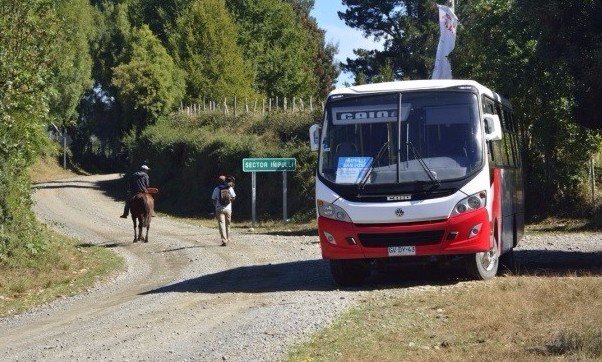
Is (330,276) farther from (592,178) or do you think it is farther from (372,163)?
(592,178)

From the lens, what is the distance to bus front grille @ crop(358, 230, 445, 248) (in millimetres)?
16391

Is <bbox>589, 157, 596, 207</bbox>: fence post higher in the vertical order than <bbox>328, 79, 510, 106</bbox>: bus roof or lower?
lower

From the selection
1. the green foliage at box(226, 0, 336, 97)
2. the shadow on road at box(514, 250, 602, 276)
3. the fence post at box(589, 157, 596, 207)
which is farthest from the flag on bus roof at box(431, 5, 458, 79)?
the green foliage at box(226, 0, 336, 97)

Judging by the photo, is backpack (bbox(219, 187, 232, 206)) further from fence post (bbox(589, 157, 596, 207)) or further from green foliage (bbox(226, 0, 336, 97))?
Result: green foliage (bbox(226, 0, 336, 97))

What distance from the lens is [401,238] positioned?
1648cm

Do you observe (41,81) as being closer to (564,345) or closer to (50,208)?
(564,345)

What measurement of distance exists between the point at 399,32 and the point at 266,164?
37587mm

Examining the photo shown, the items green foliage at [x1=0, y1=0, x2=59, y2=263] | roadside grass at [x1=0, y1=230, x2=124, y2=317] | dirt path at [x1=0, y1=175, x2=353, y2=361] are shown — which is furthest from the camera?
green foliage at [x1=0, y1=0, x2=59, y2=263]

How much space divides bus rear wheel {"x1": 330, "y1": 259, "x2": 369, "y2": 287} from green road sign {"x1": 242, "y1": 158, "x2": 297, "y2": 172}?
58.8 feet

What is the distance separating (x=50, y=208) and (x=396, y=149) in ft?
105

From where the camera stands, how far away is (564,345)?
34.9 feet

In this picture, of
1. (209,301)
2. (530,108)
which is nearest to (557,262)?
(209,301)

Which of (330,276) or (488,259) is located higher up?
(488,259)

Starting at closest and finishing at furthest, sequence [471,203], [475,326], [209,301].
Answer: [475,326], [209,301], [471,203]
